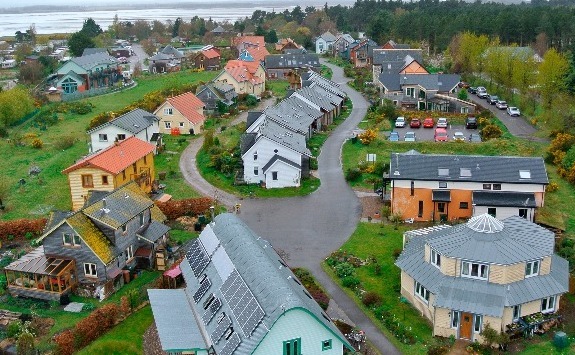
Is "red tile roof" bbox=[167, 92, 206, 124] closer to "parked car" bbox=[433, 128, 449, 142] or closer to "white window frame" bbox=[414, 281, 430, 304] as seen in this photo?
"parked car" bbox=[433, 128, 449, 142]

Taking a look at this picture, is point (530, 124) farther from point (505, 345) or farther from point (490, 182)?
point (505, 345)

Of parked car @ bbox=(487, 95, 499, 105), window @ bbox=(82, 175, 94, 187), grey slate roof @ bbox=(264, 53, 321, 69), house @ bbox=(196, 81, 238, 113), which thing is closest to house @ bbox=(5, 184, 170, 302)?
window @ bbox=(82, 175, 94, 187)

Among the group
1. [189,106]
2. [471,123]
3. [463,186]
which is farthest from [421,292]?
[189,106]

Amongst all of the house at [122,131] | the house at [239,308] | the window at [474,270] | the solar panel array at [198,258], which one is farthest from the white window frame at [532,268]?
the house at [122,131]

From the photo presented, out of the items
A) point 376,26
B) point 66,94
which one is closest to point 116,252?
point 66,94

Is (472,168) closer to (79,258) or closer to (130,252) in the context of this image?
(130,252)

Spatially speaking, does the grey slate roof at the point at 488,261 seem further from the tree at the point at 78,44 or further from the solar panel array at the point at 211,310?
the tree at the point at 78,44
